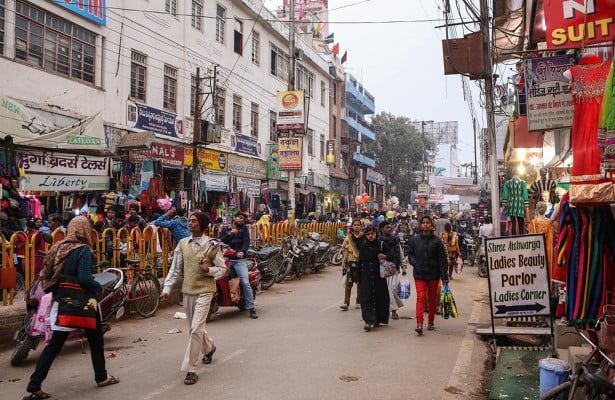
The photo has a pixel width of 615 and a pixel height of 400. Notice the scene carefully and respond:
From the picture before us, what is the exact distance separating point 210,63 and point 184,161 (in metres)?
4.96

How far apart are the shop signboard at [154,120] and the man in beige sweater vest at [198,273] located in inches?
450

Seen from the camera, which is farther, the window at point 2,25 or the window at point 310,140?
the window at point 310,140

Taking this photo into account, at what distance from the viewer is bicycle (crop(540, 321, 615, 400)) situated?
2.82 meters

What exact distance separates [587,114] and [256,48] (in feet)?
72.5

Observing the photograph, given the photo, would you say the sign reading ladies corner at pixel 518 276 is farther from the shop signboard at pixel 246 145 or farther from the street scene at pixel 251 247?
the shop signboard at pixel 246 145

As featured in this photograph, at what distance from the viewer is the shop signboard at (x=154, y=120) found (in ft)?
51.6

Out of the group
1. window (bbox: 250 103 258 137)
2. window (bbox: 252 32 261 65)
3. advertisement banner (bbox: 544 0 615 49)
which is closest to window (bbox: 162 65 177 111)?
window (bbox: 250 103 258 137)

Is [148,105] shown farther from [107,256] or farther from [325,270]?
[107,256]

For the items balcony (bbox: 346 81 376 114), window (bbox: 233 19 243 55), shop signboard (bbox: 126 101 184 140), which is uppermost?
balcony (bbox: 346 81 376 114)

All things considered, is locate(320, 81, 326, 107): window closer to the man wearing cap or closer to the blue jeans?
the man wearing cap

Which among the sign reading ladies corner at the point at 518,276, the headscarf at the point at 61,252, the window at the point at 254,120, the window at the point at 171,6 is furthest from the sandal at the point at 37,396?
the window at the point at 254,120

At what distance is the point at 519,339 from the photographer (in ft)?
22.5

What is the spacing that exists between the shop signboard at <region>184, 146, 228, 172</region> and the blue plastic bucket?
52.3 ft

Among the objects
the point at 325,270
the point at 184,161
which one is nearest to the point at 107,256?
the point at 325,270
